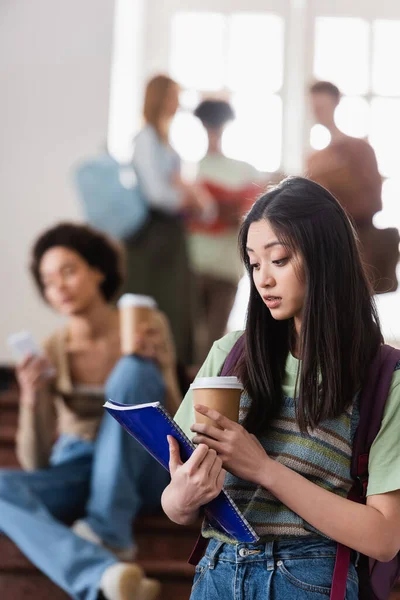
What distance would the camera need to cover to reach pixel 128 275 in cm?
354

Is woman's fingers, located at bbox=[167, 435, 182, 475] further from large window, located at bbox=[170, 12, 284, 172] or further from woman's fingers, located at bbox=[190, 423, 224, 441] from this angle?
large window, located at bbox=[170, 12, 284, 172]

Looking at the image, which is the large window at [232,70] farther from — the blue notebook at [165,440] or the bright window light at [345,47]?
the blue notebook at [165,440]

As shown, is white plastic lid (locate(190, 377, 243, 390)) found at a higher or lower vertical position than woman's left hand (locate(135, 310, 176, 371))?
higher

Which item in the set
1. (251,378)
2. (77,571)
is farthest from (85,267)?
(251,378)

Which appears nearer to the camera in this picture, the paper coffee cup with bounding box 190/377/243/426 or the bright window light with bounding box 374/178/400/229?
the paper coffee cup with bounding box 190/377/243/426

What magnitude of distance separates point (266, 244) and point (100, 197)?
2653 millimetres

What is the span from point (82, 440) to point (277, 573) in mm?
1242

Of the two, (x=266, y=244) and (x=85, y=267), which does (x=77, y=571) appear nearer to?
(x=85, y=267)

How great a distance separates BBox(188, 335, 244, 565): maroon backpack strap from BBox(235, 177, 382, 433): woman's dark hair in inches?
1.0

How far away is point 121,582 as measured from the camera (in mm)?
1644

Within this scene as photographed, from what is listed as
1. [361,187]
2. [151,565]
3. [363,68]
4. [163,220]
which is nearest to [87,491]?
[151,565]

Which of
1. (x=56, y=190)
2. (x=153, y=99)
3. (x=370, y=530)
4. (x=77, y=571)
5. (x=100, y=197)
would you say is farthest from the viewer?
(x=56, y=190)

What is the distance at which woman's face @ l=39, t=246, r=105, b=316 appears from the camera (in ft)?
7.30

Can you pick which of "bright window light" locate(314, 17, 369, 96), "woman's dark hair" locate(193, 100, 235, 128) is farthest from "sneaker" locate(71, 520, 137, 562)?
"bright window light" locate(314, 17, 369, 96)
